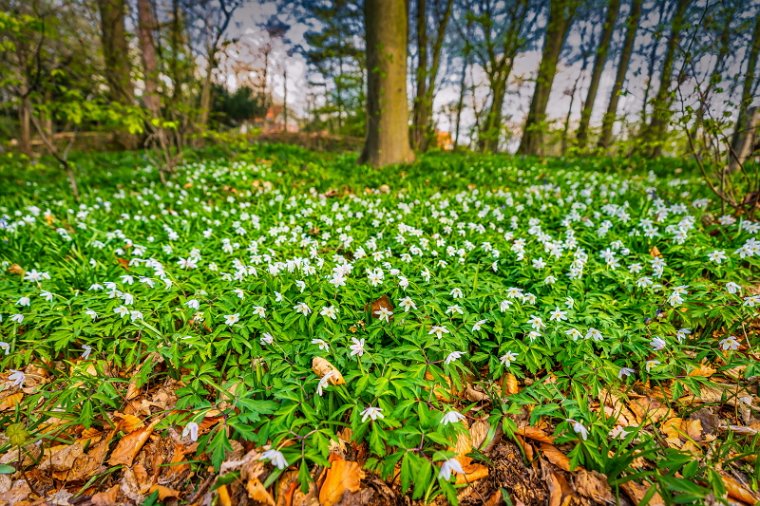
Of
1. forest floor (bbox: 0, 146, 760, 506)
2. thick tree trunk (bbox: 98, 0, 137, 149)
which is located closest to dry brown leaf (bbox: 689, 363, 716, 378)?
forest floor (bbox: 0, 146, 760, 506)

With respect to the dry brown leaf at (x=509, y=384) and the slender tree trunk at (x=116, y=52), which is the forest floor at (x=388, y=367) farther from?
the slender tree trunk at (x=116, y=52)

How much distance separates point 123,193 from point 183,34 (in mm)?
7413

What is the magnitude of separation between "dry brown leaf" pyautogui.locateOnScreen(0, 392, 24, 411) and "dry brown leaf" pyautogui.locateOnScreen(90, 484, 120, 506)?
104 cm

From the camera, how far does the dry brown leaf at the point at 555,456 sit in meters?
1.56

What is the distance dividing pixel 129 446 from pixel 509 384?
215 centimetres

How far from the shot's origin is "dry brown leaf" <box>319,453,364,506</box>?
142 cm

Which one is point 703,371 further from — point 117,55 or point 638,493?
point 117,55

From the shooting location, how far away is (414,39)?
1373cm

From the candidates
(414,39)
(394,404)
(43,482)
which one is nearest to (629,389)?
(394,404)

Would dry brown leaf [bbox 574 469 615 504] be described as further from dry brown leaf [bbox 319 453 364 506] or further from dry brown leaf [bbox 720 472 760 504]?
dry brown leaf [bbox 319 453 364 506]

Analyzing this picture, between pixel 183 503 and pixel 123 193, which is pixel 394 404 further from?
pixel 123 193

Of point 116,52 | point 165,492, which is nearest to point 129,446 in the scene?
point 165,492

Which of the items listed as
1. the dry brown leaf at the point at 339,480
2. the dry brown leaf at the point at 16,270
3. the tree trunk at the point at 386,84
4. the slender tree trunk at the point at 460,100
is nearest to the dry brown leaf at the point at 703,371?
the dry brown leaf at the point at 339,480

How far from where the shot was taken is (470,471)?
5.09 feet
